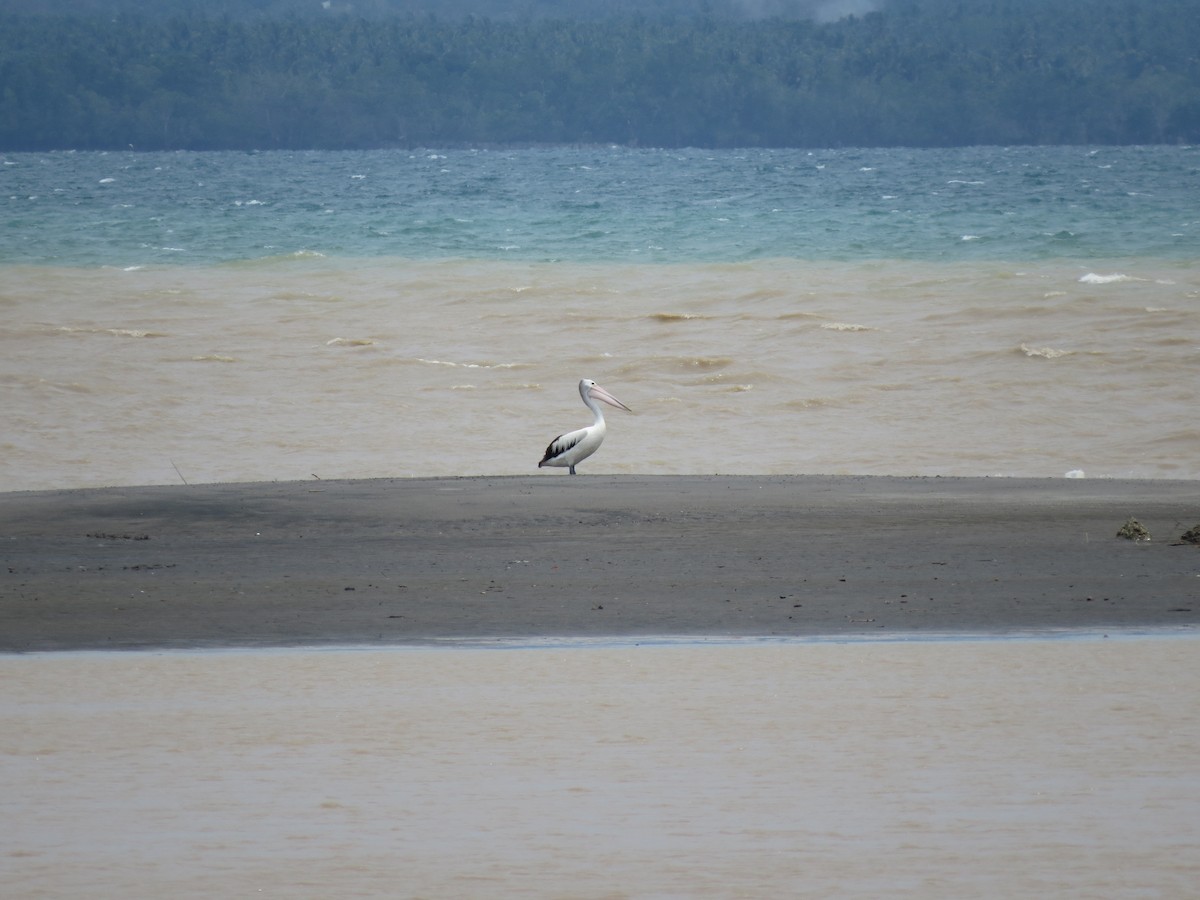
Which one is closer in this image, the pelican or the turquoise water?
the pelican

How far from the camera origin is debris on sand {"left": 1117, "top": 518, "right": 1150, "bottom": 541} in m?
9.99

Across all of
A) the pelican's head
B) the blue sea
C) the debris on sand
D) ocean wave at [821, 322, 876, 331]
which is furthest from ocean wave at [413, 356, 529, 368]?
the debris on sand

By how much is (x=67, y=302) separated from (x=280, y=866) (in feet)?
97.0

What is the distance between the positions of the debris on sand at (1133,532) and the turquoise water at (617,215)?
28603mm

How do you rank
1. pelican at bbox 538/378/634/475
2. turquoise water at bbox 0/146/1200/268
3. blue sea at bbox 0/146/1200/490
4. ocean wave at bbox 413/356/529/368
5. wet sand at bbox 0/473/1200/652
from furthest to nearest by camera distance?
turquoise water at bbox 0/146/1200/268 < ocean wave at bbox 413/356/529/368 < blue sea at bbox 0/146/1200/490 < pelican at bbox 538/378/634/475 < wet sand at bbox 0/473/1200/652

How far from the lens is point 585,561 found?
381 inches

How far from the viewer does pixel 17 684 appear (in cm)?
682

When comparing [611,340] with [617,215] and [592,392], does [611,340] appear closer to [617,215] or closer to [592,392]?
[592,392]

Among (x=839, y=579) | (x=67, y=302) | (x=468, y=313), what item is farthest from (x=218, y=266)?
(x=839, y=579)

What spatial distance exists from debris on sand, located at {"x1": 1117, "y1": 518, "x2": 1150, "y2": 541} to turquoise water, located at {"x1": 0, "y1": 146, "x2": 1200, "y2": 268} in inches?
1126

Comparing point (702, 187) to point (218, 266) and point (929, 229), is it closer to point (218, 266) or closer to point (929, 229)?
point (929, 229)

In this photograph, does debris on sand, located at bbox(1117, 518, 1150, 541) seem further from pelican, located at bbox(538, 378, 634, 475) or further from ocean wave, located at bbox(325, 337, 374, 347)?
ocean wave, located at bbox(325, 337, 374, 347)

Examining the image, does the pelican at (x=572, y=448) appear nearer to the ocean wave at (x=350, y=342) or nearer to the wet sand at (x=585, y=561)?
the wet sand at (x=585, y=561)

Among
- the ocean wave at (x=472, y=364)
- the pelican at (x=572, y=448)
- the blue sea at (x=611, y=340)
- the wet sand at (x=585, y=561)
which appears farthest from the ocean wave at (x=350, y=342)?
the wet sand at (x=585, y=561)
